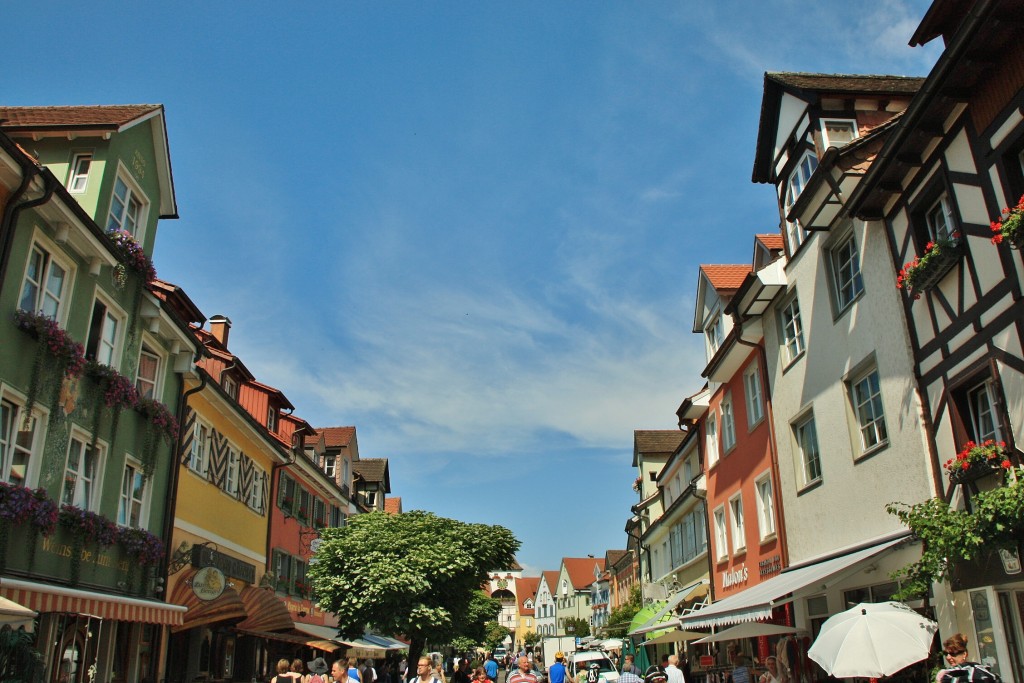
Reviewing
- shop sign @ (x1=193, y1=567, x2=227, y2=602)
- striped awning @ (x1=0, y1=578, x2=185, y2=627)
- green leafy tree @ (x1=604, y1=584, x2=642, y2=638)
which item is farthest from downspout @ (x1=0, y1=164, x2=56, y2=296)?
green leafy tree @ (x1=604, y1=584, x2=642, y2=638)

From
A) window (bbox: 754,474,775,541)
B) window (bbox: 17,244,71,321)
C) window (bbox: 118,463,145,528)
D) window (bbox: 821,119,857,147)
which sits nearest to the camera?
window (bbox: 17,244,71,321)

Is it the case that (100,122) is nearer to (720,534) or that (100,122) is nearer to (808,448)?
(808,448)

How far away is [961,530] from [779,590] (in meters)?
5.04

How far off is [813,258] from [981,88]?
19.5 ft

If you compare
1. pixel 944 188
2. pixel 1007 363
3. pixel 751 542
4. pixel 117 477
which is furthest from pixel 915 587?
pixel 117 477

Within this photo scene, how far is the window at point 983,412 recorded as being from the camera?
1020cm

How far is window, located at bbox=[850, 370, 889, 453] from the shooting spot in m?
13.4

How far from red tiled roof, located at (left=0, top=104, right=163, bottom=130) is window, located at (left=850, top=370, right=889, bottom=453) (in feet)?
48.0

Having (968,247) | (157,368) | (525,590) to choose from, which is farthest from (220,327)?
(525,590)

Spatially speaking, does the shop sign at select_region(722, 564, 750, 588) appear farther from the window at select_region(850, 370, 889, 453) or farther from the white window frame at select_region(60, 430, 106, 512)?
the white window frame at select_region(60, 430, 106, 512)

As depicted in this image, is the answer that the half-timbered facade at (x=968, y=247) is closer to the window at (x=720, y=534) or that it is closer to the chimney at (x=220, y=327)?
the window at (x=720, y=534)

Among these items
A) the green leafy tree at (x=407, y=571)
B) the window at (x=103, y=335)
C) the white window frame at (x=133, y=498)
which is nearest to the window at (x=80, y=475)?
the white window frame at (x=133, y=498)

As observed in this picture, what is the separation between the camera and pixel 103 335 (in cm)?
1545

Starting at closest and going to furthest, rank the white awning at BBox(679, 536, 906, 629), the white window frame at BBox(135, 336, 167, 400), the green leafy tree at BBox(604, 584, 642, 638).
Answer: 1. the white awning at BBox(679, 536, 906, 629)
2. the white window frame at BBox(135, 336, 167, 400)
3. the green leafy tree at BBox(604, 584, 642, 638)
